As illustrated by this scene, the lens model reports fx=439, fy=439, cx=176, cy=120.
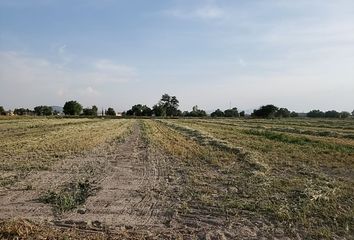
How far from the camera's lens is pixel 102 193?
1141 centimetres

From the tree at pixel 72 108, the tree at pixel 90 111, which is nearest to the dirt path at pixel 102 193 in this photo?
the tree at pixel 90 111

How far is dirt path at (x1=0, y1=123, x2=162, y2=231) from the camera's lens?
9055mm

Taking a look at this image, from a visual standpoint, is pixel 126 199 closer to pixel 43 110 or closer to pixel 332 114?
pixel 332 114

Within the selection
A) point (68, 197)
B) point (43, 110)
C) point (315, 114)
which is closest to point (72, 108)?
point (43, 110)

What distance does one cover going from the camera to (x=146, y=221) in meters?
8.90

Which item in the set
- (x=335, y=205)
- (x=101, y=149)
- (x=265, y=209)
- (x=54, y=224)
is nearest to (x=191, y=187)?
(x=265, y=209)

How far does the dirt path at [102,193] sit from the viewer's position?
9.05 meters

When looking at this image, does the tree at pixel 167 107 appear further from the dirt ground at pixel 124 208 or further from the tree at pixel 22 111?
the dirt ground at pixel 124 208

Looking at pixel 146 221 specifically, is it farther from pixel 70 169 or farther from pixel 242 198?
pixel 70 169

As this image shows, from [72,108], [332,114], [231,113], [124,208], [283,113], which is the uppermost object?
[72,108]

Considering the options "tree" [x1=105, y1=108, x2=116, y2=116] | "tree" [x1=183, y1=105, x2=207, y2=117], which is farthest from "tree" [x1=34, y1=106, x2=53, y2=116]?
"tree" [x1=183, y1=105, x2=207, y2=117]

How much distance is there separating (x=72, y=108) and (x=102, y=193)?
153m

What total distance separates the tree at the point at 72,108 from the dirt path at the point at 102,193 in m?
146

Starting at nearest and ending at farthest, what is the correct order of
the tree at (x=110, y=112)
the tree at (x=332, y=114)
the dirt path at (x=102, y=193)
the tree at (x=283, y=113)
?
the dirt path at (x=102, y=193) → the tree at (x=332, y=114) → the tree at (x=283, y=113) → the tree at (x=110, y=112)
